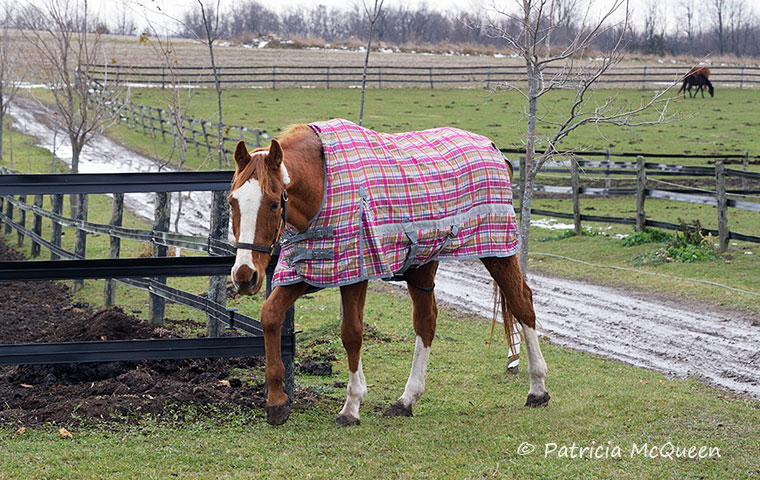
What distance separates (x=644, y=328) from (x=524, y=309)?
3.77 m

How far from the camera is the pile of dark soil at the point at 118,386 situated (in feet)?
15.9

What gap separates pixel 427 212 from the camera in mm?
5070

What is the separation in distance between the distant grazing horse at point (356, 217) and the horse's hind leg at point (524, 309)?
1cm

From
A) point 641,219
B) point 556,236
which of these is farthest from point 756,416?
point 556,236

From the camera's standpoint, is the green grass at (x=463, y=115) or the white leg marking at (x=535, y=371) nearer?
the white leg marking at (x=535, y=371)

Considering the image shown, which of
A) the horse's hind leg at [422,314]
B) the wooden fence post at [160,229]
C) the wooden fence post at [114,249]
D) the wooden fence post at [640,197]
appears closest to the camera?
the horse's hind leg at [422,314]

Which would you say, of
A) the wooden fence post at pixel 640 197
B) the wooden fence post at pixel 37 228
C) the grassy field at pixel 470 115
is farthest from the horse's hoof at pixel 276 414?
the grassy field at pixel 470 115

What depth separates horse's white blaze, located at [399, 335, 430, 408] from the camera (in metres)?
5.40

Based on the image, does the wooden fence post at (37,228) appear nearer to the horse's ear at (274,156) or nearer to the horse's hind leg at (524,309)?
the horse's hind leg at (524,309)

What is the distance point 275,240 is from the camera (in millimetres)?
4344

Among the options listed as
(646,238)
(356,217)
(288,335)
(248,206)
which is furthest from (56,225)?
(646,238)

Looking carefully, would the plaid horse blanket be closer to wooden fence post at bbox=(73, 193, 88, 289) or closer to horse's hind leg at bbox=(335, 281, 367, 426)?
horse's hind leg at bbox=(335, 281, 367, 426)

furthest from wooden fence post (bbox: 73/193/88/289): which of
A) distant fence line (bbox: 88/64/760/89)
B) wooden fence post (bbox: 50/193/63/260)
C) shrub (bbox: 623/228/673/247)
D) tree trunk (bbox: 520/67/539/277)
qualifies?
distant fence line (bbox: 88/64/760/89)

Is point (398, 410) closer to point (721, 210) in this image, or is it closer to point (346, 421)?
point (346, 421)
